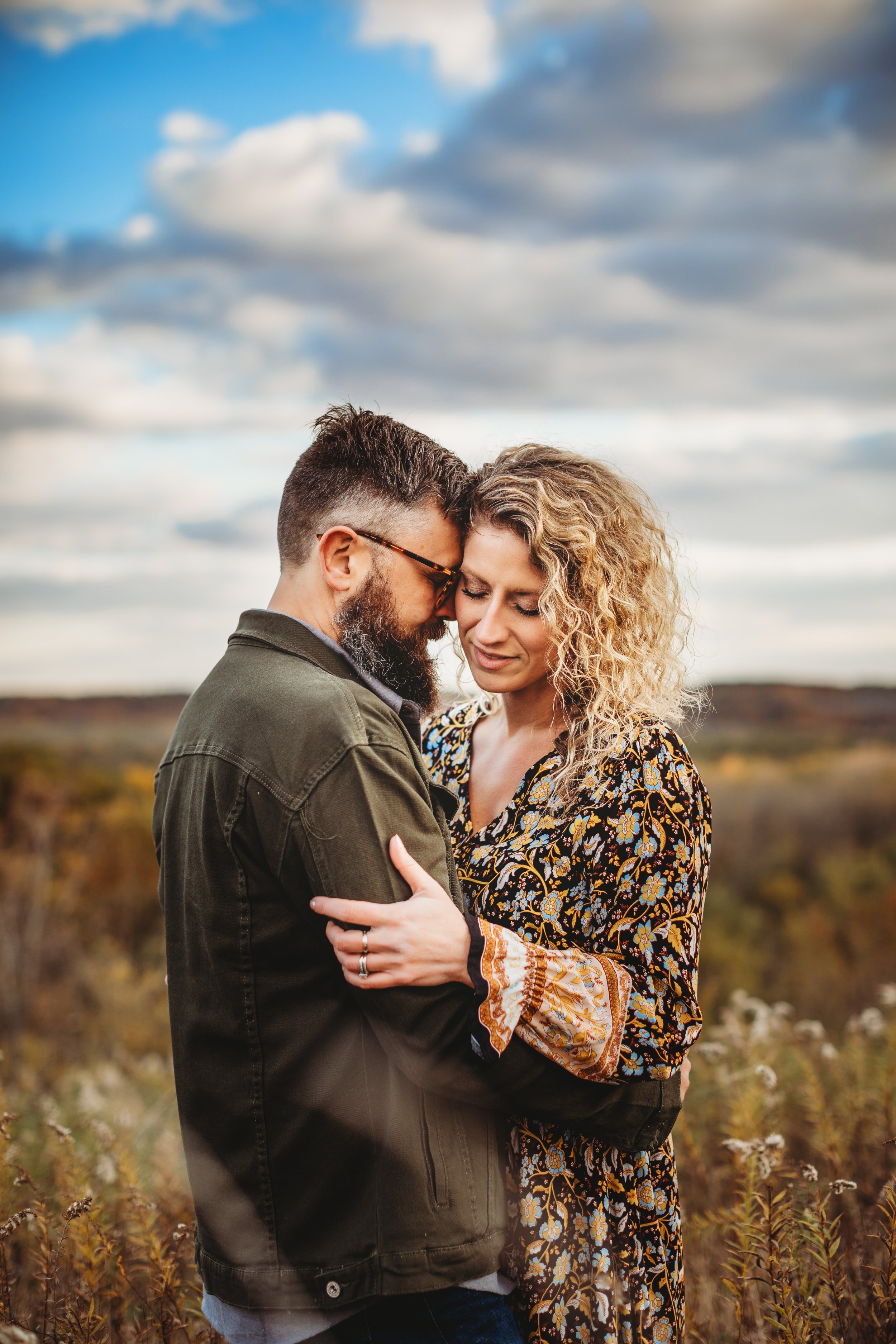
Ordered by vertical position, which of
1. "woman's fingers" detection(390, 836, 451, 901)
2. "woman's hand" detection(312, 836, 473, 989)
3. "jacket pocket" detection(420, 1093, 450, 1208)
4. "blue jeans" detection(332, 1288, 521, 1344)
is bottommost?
"blue jeans" detection(332, 1288, 521, 1344)

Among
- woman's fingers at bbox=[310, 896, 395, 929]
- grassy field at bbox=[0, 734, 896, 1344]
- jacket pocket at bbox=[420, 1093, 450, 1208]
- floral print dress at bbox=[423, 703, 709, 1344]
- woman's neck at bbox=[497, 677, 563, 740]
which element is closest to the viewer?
woman's fingers at bbox=[310, 896, 395, 929]

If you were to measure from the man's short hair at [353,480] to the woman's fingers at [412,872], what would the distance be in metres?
0.80

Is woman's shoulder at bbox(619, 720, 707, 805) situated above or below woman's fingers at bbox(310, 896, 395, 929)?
above

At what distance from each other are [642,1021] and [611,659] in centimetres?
93

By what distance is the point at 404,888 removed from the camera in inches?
67.4

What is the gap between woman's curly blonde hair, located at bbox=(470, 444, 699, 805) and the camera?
2.39 meters

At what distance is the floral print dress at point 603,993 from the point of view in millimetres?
1849

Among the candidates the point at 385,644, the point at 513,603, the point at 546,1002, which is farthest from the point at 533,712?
the point at 546,1002

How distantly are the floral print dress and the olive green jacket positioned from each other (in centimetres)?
13

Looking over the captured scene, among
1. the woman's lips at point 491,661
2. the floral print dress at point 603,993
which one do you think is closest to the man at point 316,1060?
the floral print dress at point 603,993

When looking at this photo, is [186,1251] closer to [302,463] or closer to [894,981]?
[302,463]

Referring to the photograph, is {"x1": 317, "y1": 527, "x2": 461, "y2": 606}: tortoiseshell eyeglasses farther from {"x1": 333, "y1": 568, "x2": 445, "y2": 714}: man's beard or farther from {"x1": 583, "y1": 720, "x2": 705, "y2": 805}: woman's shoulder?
{"x1": 583, "y1": 720, "x2": 705, "y2": 805}: woman's shoulder

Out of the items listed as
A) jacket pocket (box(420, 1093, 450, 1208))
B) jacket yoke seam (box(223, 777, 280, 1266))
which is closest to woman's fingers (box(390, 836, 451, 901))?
jacket yoke seam (box(223, 777, 280, 1266))

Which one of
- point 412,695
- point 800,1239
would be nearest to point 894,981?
point 800,1239
